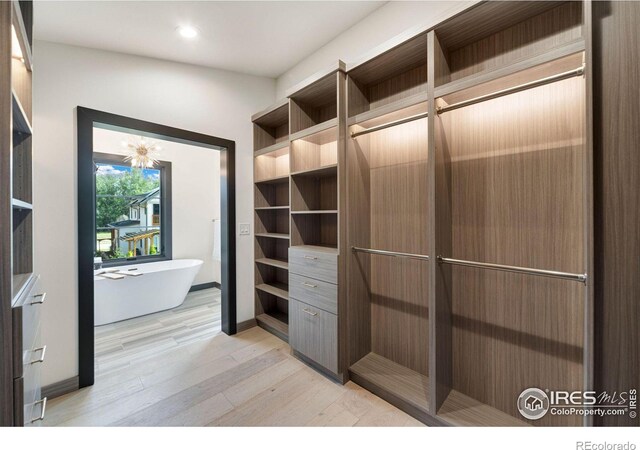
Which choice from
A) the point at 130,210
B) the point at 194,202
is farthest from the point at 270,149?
the point at 130,210

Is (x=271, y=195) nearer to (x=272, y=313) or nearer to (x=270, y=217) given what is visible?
(x=270, y=217)

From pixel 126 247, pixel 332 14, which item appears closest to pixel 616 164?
pixel 332 14

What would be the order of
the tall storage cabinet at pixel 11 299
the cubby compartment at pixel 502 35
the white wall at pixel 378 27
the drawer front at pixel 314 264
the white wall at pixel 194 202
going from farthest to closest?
the white wall at pixel 194 202 < the drawer front at pixel 314 264 < the white wall at pixel 378 27 < the cubby compartment at pixel 502 35 < the tall storage cabinet at pixel 11 299

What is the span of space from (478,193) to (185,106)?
2.66 m

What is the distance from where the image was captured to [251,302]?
3.01m

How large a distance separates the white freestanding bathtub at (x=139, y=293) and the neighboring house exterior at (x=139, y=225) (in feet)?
1.38

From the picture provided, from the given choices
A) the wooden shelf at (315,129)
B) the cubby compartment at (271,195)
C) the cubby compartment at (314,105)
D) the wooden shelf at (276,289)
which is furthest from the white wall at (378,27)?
the wooden shelf at (276,289)

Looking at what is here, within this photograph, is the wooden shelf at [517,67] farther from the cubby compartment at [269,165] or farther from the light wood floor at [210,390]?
the light wood floor at [210,390]

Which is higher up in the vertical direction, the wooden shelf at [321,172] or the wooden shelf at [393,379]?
the wooden shelf at [321,172]

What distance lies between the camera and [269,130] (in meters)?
3.06

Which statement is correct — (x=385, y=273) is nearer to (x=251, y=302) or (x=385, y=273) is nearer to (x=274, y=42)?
(x=251, y=302)

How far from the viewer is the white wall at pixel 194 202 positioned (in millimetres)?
4320

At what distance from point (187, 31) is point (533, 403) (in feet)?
11.5

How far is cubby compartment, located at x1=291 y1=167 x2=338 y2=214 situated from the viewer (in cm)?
234
